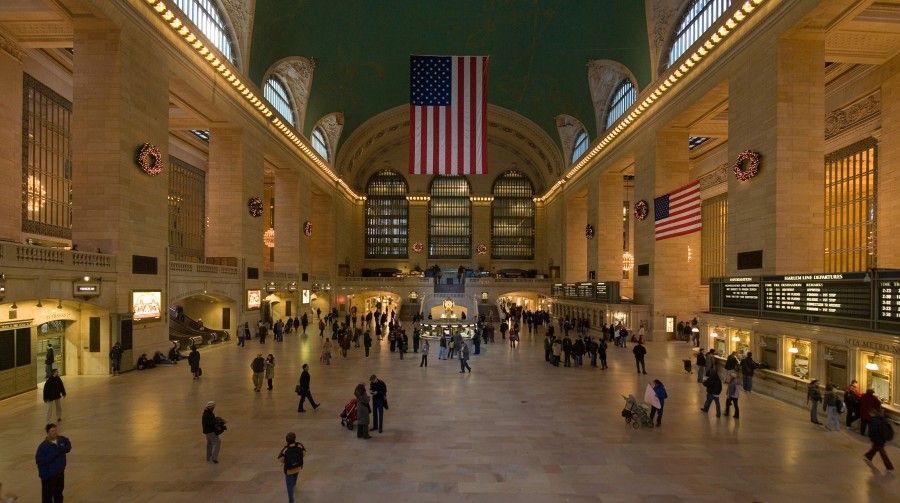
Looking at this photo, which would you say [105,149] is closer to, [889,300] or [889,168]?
[889,300]

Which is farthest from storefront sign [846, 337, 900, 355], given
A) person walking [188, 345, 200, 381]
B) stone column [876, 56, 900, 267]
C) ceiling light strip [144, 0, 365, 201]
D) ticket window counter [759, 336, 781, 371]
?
ceiling light strip [144, 0, 365, 201]

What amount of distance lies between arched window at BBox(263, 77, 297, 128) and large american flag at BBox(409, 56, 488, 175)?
11.9 metres

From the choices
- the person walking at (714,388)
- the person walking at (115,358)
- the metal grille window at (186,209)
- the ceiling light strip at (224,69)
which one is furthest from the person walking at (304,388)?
the metal grille window at (186,209)

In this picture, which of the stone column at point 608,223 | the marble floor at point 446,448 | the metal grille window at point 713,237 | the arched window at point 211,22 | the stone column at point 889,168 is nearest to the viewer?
the marble floor at point 446,448

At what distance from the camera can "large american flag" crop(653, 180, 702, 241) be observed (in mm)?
19047

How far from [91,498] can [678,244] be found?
23.9 m

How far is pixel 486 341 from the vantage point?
77.6 feet

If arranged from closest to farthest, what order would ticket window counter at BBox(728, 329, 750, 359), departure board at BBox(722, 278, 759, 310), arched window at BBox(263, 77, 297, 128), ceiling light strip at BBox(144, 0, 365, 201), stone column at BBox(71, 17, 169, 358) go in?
departure board at BBox(722, 278, 759, 310) → ticket window counter at BBox(728, 329, 750, 359) → stone column at BBox(71, 17, 169, 358) → ceiling light strip at BBox(144, 0, 365, 201) → arched window at BBox(263, 77, 297, 128)

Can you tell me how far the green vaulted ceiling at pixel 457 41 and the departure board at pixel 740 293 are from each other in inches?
529

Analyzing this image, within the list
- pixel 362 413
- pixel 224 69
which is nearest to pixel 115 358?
pixel 362 413

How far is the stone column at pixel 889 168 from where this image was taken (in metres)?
17.0

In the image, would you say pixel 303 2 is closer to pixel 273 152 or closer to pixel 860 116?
pixel 273 152

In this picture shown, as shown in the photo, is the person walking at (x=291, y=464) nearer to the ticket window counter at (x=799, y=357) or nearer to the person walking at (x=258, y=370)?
the person walking at (x=258, y=370)

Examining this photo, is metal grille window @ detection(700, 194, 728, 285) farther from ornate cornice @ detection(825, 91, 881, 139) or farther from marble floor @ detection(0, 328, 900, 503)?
marble floor @ detection(0, 328, 900, 503)
